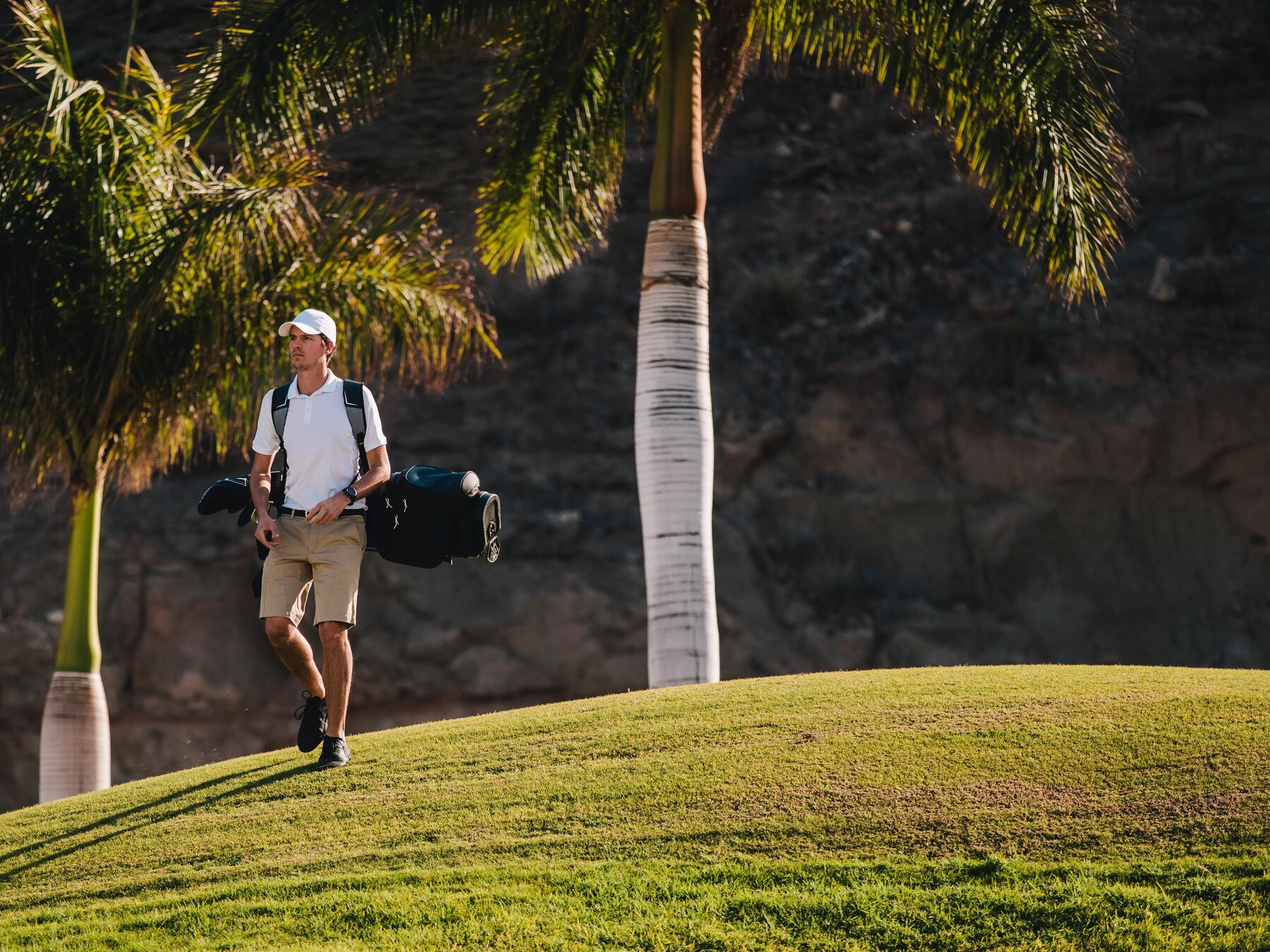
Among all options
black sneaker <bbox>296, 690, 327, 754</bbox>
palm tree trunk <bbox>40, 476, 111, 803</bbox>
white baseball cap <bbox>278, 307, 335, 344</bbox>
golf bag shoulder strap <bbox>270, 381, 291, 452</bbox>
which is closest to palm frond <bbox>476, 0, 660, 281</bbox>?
palm tree trunk <bbox>40, 476, 111, 803</bbox>

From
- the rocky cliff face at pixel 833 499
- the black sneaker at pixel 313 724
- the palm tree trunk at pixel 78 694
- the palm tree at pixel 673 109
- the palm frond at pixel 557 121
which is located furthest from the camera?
the rocky cliff face at pixel 833 499

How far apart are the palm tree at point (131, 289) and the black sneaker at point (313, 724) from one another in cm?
465

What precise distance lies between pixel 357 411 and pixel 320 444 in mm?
229

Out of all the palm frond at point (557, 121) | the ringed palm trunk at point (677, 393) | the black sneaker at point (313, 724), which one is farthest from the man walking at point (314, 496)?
the palm frond at point (557, 121)

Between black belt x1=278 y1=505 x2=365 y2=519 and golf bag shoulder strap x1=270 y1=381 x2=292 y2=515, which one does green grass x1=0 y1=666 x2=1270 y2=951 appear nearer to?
black belt x1=278 y1=505 x2=365 y2=519

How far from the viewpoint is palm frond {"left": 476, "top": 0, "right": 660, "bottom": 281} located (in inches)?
459

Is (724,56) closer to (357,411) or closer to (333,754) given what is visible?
(357,411)

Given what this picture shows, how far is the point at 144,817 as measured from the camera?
23.2ft

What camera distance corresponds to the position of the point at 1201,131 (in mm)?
24156

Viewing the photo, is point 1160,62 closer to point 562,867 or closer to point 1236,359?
point 1236,359

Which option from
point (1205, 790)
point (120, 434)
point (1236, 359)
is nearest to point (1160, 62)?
point (1236, 359)

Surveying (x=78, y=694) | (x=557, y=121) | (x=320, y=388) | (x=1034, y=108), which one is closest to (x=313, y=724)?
(x=320, y=388)

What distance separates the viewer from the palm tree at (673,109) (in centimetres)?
1045

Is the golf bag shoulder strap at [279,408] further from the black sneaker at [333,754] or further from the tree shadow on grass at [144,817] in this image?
the tree shadow on grass at [144,817]
